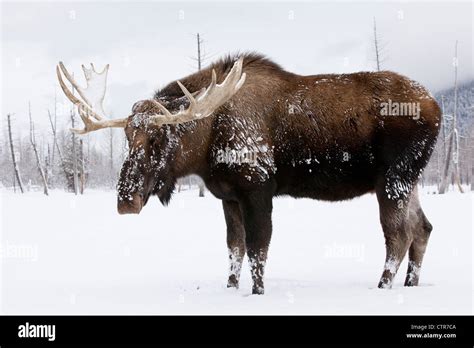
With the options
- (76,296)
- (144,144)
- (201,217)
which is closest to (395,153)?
(144,144)

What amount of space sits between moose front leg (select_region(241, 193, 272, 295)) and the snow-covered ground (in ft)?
1.87

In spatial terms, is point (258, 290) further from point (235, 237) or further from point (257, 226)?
point (235, 237)

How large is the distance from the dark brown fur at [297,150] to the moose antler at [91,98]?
3.08 ft

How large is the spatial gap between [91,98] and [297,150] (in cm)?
385

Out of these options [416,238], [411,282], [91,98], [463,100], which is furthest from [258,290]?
[463,100]

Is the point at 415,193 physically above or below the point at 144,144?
below

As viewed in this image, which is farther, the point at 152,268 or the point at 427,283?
the point at 152,268

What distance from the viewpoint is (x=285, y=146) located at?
923 cm

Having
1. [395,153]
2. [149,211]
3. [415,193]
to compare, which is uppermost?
[395,153]

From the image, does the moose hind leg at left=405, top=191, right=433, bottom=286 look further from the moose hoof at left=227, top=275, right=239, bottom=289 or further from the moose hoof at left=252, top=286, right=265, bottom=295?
the moose hoof at left=227, top=275, right=239, bottom=289

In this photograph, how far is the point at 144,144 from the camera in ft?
29.1

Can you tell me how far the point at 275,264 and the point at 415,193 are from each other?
385cm

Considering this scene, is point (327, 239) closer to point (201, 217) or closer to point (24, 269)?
point (201, 217)

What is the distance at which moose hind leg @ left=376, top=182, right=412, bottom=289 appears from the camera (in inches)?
356
